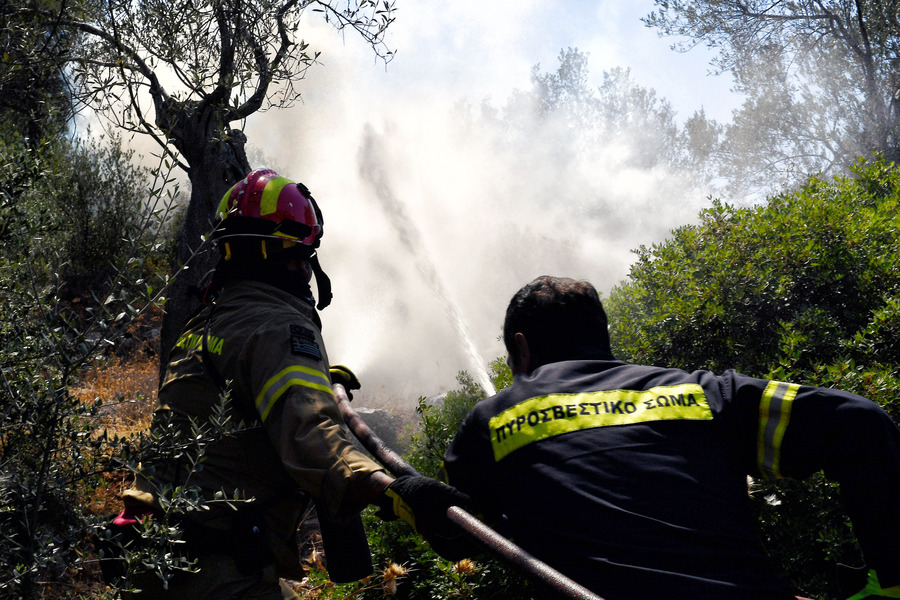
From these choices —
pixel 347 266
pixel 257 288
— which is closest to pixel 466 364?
pixel 347 266

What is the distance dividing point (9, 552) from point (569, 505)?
5.05 feet

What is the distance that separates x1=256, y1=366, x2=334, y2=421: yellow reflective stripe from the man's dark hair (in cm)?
74

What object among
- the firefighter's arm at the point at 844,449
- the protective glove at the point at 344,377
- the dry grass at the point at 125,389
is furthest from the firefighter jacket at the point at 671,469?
the dry grass at the point at 125,389

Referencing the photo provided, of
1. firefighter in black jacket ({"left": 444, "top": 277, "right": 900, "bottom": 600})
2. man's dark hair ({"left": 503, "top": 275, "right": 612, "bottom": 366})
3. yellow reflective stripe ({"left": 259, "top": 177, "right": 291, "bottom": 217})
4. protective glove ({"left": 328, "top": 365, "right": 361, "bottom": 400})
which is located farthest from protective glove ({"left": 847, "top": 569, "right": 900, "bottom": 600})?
yellow reflective stripe ({"left": 259, "top": 177, "right": 291, "bottom": 217})

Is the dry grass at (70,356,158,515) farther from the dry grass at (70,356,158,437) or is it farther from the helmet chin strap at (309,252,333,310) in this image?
the helmet chin strap at (309,252,333,310)

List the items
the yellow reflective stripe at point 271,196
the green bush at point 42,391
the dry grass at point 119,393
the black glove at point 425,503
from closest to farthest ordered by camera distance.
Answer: the green bush at point 42,391, the black glove at point 425,503, the yellow reflective stripe at point 271,196, the dry grass at point 119,393

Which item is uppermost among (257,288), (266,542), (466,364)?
(466,364)

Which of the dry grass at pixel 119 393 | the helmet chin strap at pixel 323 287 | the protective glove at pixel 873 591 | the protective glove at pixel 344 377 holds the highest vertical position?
the dry grass at pixel 119 393

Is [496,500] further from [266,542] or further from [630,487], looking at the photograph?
[266,542]

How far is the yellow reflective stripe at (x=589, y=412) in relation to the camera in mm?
1999

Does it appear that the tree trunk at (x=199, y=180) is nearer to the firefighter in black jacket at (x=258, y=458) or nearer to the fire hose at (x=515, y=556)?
the firefighter in black jacket at (x=258, y=458)

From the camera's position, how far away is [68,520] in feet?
7.20

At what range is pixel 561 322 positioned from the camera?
7.97 feet

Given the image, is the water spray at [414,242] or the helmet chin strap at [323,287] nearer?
the helmet chin strap at [323,287]
